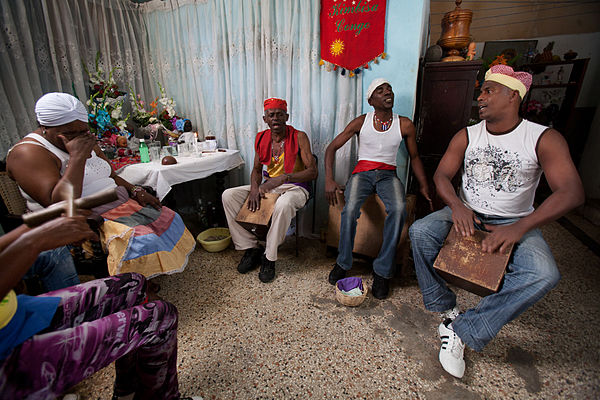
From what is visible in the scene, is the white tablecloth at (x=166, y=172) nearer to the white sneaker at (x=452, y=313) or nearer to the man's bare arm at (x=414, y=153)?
the man's bare arm at (x=414, y=153)

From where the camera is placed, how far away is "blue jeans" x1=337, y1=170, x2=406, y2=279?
1.95 meters

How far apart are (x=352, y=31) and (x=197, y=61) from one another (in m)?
1.73

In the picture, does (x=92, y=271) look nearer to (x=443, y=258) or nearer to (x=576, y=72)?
(x=443, y=258)

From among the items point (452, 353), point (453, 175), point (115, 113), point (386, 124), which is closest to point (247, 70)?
point (115, 113)

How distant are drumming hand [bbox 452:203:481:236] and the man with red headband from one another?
1.15m

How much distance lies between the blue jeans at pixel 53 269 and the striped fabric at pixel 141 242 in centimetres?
18

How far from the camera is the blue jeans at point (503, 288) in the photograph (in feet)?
4.36

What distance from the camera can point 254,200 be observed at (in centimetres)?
228

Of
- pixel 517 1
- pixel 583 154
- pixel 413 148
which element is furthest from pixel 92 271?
pixel 517 1

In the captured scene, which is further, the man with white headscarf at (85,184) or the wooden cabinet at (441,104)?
the wooden cabinet at (441,104)

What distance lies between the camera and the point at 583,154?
3.96m

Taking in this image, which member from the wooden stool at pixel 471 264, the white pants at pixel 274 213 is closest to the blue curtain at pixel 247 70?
the white pants at pixel 274 213

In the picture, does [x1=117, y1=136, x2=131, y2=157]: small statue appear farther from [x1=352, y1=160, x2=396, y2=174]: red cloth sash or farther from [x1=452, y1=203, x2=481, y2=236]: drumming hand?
[x1=452, y1=203, x2=481, y2=236]: drumming hand

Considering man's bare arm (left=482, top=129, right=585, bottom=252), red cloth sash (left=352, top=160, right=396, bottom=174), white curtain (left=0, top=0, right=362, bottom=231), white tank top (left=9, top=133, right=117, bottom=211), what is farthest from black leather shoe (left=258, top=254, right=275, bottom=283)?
man's bare arm (left=482, top=129, right=585, bottom=252)
